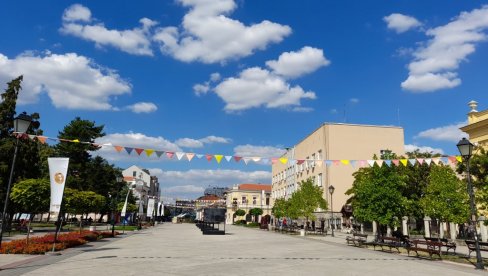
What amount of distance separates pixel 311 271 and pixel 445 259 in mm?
8728

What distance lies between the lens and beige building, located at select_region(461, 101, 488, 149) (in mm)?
32625

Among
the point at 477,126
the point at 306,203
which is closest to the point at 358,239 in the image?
the point at 477,126

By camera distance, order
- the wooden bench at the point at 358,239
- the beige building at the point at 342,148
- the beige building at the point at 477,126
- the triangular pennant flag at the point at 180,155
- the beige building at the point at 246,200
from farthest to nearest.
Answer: the beige building at the point at 246,200 < the beige building at the point at 342,148 < the beige building at the point at 477,126 < the wooden bench at the point at 358,239 < the triangular pennant flag at the point at 180,155

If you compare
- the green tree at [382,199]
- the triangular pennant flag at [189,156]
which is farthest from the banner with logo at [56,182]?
the green tree at [382,199]

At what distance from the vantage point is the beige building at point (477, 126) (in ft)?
107

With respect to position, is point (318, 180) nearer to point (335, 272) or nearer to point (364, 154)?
point (364, 154)

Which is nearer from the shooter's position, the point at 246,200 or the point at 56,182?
the point at 56,182

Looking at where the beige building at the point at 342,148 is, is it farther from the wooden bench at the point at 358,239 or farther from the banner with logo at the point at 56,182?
the banner with logo at the point at 56,182

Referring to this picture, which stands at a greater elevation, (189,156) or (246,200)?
(246,200)

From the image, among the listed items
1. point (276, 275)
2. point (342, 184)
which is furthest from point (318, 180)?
point (276, 275)

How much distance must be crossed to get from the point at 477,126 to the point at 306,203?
19797 mm

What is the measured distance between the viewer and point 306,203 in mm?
45719

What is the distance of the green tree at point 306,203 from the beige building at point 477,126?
1799cm

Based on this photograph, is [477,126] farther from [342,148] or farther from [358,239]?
[342,148]
